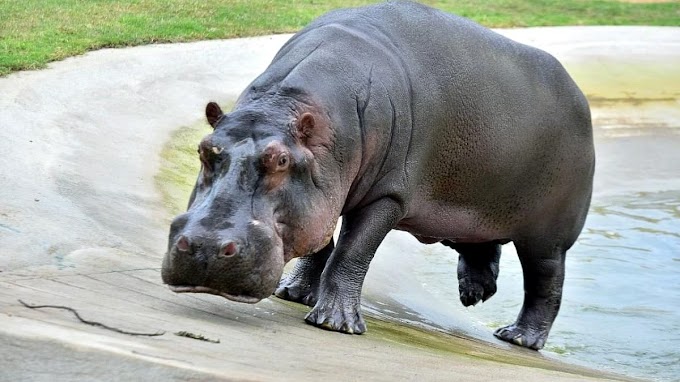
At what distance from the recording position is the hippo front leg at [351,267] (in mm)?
4801

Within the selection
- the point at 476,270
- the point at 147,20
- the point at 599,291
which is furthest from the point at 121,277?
the point at 147,20

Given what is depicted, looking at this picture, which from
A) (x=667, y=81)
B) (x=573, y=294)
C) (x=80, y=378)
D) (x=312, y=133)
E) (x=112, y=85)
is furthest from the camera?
(x=667, y=81)

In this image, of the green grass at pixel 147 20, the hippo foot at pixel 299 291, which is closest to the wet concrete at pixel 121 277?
the hippo foot at pixel 299 291

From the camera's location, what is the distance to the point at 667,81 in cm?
1519

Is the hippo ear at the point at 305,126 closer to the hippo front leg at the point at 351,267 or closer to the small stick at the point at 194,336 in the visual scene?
the hippo front leg at the point at 351,267

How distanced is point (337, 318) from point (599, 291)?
Result: 3.49m

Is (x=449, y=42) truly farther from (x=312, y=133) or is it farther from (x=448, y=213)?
(x=312, y=133)

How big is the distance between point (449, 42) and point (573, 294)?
272cm

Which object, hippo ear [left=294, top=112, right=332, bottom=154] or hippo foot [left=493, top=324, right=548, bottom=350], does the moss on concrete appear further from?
hippo ear [left=294, top=112, right=332, bottom=154]

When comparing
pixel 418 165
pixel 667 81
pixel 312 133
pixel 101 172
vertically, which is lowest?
pixel 667 81

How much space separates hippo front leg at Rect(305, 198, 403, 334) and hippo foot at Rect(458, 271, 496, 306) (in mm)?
1861

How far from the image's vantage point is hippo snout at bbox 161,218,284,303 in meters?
3.99

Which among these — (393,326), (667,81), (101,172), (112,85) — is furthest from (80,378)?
(667,81)

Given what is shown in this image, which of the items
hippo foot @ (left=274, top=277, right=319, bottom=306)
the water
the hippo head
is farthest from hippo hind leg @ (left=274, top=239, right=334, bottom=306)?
the hippo head
